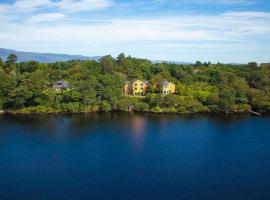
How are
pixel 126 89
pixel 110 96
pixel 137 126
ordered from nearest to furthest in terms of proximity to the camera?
pixel 137 126 < pixel 110 96 < pixel 126 89

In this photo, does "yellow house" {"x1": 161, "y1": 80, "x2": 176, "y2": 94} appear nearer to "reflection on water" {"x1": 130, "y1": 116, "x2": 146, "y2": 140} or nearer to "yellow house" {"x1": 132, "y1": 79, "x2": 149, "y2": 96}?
"yellow house" {"x1": 132, "y1": 79, "x2": 149, "y2": 96}

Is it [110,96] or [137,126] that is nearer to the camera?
[137,126]

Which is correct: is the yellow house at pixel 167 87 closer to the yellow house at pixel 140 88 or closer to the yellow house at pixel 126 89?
the yellow house at pixel 140 88

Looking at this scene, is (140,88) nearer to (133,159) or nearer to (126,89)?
(126,89)

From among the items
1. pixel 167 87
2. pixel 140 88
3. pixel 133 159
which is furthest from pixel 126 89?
pixel 133 159

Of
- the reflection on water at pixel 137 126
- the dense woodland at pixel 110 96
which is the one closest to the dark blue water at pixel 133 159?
the reflection on water at pixel 137 126

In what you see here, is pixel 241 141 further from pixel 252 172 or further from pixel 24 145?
pixel 24 145

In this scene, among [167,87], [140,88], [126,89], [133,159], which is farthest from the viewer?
[126,89]
